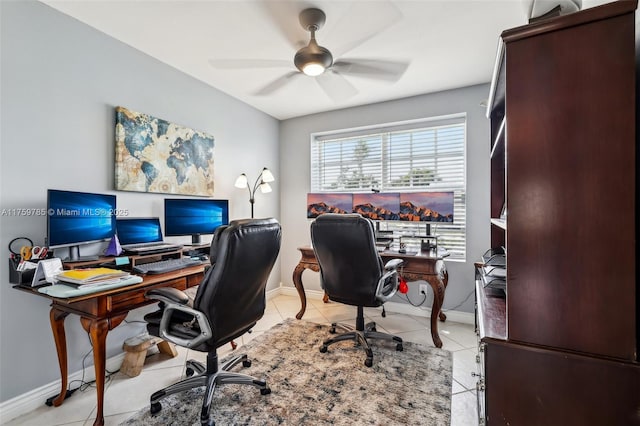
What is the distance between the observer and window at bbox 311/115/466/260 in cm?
317

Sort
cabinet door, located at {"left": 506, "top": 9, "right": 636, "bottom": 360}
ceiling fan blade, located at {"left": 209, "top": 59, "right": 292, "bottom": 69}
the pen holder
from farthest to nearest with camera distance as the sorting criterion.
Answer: ceiling fan blade, located at {"left": 209, "top": 59, "right": 292, "bottom": 69}
the pen holder
cabinet door, located at {"left": 506, "top": 9, "right": 636, "bottom": 360}

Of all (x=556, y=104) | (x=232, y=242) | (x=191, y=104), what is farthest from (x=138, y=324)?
(x=556, y=104)

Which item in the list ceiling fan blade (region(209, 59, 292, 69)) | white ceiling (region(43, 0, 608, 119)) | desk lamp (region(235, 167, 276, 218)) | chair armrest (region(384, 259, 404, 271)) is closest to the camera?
white ceiling (region(43, 0, 608, 119))

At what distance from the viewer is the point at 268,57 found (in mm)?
2406

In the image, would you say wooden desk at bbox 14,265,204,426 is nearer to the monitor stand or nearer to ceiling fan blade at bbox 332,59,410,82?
the monitor stand

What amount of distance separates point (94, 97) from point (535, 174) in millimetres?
2722

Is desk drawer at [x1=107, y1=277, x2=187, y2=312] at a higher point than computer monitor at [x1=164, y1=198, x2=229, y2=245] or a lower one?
lower

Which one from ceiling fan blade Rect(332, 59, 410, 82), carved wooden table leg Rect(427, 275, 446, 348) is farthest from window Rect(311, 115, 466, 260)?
ceiling fan blade Rect(332, 59, 410, 82)

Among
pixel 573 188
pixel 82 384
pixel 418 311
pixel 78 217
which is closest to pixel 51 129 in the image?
pixel 78 217

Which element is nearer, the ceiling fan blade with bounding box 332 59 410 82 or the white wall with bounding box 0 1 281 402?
the white wall with bounding box 0 1 281 402

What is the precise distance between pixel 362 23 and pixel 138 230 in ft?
7.55

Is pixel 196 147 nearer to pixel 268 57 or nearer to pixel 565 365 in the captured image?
pixel 268 57

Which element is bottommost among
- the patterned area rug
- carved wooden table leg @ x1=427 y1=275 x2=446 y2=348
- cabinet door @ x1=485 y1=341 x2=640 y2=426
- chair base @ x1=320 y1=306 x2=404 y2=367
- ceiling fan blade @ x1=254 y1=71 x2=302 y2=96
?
the patterned area rug

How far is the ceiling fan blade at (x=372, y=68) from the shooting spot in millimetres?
2465
